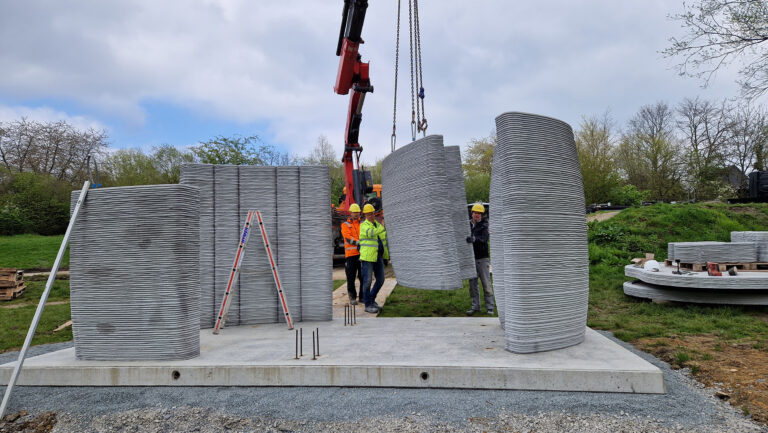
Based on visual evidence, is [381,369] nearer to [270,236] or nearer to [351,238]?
[270,236]

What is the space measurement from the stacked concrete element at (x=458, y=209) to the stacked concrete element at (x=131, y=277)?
3291 mm

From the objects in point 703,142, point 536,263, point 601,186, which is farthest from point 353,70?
point 703,142

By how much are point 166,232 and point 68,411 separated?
167 centimetres

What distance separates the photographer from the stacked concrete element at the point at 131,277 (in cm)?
407

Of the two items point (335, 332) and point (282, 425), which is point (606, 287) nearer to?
point (335, 332)

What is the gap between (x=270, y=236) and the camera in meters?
5.98

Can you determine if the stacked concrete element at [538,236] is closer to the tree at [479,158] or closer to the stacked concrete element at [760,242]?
the stacked concrete element at [760,242]

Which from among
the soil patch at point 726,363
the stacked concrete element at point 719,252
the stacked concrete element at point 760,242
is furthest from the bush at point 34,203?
the stacked concrete element at point 760,242

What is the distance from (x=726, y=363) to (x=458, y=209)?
131 inches

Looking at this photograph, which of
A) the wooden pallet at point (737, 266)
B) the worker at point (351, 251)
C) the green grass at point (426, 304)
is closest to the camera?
the green grass at point (426, 304)

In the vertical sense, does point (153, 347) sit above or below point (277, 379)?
above

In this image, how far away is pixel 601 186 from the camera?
22.6 metres

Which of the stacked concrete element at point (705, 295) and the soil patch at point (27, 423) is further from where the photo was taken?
the stacked concrete element at point (705, 295)

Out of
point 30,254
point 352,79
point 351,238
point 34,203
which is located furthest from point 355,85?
point 34,203
